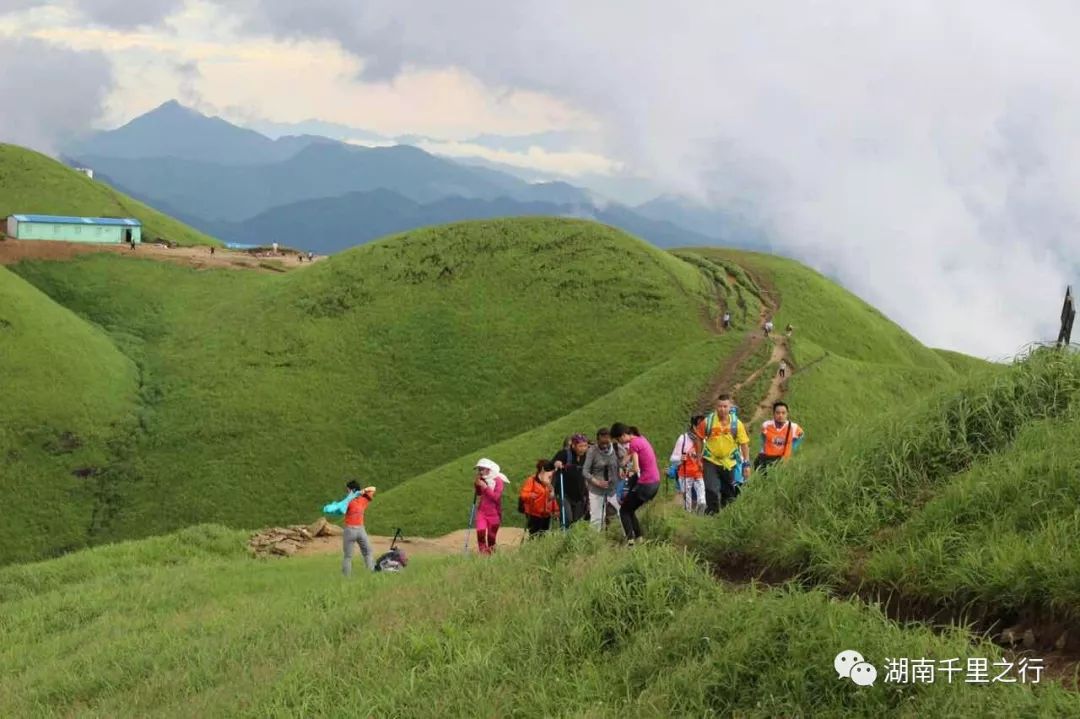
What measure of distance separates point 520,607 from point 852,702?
372 centimetres

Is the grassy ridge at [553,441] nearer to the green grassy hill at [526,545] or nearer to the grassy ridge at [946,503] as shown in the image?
the green grassy hill at [526,545]

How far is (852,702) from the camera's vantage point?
605 centimetres

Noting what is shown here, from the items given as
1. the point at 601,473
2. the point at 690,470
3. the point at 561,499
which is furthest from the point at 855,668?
the point at 690,470

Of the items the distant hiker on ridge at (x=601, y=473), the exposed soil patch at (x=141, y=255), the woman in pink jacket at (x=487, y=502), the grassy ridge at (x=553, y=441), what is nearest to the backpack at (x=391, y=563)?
the woman in pink jacket at (x=487, y=502)

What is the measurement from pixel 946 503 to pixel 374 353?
147 ft

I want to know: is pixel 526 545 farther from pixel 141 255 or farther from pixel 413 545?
pixel 141 255

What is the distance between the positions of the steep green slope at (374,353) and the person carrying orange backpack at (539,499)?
1709cm

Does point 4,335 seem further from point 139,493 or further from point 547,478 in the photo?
point 547,478

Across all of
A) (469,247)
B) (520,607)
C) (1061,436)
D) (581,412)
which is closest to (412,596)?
(520,607)

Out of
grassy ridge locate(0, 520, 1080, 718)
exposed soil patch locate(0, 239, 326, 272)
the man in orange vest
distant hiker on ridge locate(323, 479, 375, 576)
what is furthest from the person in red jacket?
exposed soil patch locate(0, 239, 326, 272)

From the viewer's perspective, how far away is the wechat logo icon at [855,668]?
609cm

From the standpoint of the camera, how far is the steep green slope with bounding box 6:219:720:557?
41.3 meters

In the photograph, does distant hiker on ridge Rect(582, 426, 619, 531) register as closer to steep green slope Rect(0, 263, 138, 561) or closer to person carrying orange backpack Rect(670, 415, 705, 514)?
person carrying orange backpack Rect(670, 415, 705, 514)

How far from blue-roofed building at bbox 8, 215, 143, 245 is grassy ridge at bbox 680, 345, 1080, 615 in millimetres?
75485
